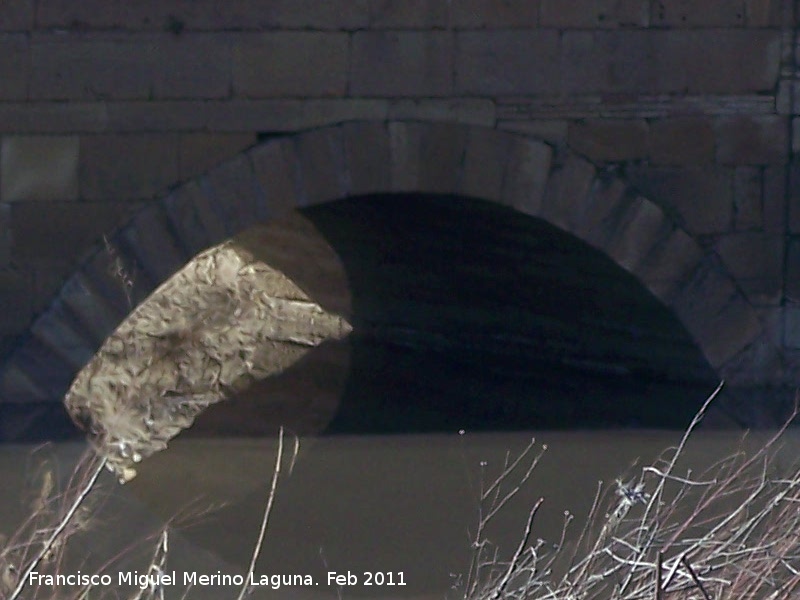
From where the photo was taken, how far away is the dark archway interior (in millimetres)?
6832

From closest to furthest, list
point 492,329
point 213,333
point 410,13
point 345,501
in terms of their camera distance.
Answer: point 410,13
point 345,501
point 492,329
point 213,333

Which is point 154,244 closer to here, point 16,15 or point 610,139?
point 16,15

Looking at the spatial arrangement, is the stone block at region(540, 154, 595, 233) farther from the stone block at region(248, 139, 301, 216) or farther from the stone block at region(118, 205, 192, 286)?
the stone block at region(118, 205, 192, 286)

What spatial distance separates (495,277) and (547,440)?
3.91 feet

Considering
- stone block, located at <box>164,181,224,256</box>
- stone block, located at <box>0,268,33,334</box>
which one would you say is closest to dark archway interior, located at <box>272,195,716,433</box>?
stone block, located at <box>164,181,224,256</box>

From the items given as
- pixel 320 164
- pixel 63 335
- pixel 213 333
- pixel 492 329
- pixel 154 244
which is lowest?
pixel 213 333

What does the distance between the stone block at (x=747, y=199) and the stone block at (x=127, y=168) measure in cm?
241

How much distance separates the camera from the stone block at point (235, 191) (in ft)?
18.1

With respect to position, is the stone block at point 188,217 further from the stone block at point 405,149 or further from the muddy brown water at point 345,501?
the muddy brown water at point 345,501

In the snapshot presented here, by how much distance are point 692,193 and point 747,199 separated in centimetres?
24

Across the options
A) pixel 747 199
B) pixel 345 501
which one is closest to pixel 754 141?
pixel 747 199

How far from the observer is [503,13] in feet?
18.1

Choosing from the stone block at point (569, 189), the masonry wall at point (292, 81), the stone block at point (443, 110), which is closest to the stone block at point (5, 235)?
the masonry wall at point (292, 81)

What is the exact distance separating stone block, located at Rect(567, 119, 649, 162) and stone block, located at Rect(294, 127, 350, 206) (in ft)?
3.25
